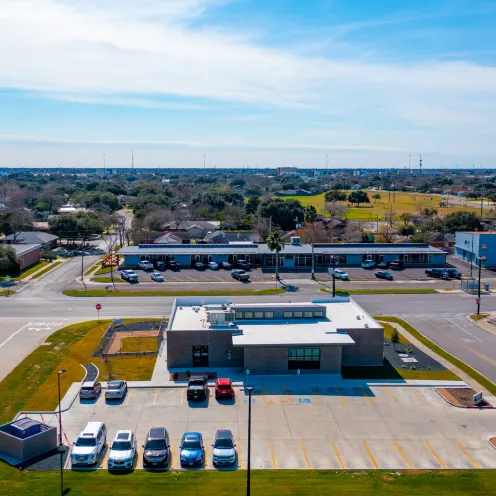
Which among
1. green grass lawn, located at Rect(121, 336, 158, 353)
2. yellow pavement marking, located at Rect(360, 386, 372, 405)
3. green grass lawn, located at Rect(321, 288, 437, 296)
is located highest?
green grass lawn, located at Rect(321, 288, 437, 296)

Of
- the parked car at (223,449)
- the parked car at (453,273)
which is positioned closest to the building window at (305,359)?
the parked car at (223,449)

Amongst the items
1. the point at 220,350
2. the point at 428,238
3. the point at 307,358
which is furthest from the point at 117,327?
the point at 428,238

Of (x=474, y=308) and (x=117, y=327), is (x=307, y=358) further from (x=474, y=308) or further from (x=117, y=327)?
A: (x=474, y=308)

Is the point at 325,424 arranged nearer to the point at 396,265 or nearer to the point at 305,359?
the point at 305,359

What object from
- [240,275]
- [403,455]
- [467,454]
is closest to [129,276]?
[240,275]

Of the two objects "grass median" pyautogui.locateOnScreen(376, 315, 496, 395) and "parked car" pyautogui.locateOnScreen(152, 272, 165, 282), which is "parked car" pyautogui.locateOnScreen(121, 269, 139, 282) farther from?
"grass median" pyautogui.locateOnScreen(376, 315, 496, 395)

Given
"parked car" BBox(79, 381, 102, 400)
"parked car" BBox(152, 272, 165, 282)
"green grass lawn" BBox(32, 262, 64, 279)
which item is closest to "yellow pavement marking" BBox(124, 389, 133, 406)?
"parked car" BBox(79, 381, 102, 400)
